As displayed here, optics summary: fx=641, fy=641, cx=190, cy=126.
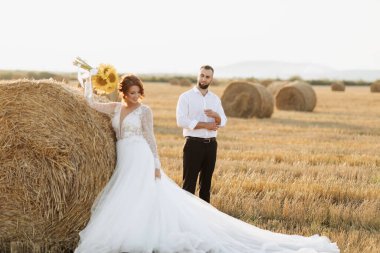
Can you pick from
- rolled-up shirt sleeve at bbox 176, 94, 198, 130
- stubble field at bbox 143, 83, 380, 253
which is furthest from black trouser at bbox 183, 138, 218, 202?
stubble field at bbox 143, 83, 380, 253

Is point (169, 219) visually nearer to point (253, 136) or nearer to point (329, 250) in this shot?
point (329, 250)

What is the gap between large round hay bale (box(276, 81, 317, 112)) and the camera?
26.2 metres

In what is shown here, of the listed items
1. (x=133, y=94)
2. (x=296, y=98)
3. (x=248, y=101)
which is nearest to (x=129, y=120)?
(x=133, y=94)

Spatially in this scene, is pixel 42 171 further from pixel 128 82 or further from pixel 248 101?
pixel 248 101

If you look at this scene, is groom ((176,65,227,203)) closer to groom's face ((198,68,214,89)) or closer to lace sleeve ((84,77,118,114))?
→ groom's face ((198,68,214,89))

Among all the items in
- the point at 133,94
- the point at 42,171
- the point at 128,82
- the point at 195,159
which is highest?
the point at 128,82

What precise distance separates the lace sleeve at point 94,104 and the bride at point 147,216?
0.01 metres

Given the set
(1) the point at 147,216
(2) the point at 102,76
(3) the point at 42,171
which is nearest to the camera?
(3) the point at 42,171

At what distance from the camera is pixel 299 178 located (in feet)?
33.0

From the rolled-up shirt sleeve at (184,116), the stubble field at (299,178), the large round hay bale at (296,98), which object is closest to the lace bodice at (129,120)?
the rolled-up shirt sleeve at (184,116)

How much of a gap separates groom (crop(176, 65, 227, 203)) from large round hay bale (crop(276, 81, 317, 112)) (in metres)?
18.8

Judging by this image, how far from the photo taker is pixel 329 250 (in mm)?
6297

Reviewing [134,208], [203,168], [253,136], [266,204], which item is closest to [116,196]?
[134,208]

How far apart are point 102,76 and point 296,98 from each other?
20.2 meters
